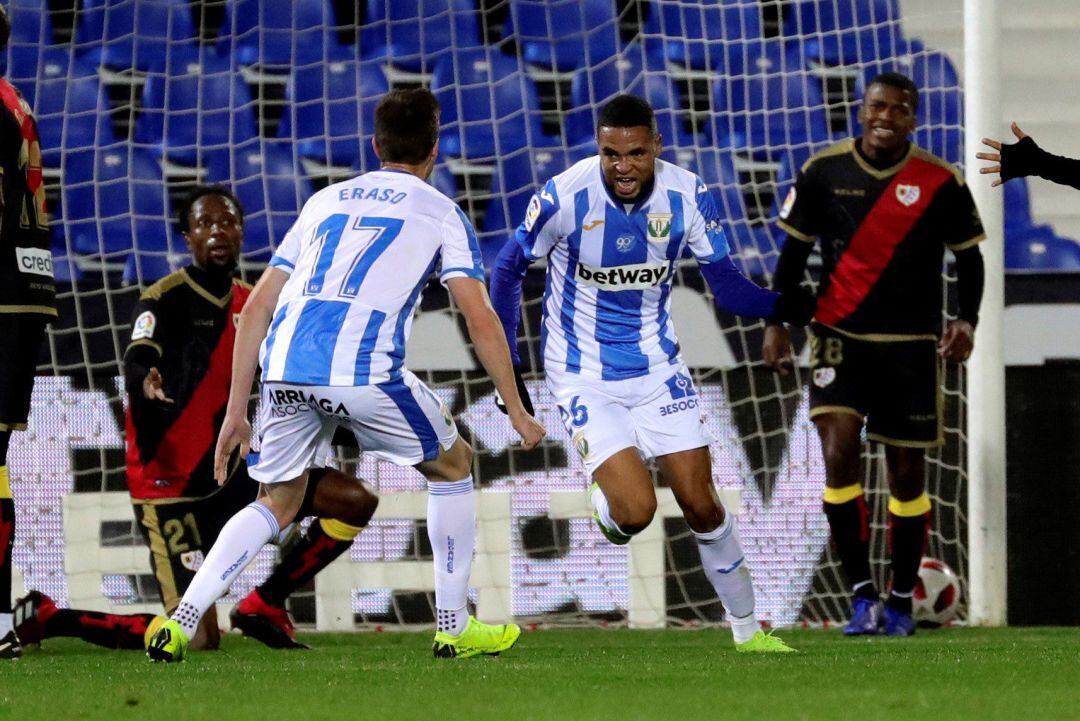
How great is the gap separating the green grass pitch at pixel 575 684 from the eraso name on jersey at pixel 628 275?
1.08 m

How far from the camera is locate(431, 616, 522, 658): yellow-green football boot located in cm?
430

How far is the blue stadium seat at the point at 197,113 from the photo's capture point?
313 inches

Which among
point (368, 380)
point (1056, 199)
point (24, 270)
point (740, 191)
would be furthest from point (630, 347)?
point (1056, 199)

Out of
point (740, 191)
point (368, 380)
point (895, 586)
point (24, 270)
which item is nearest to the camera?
point (368, 380)

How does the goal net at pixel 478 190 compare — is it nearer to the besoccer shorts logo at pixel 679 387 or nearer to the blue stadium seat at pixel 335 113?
the blue stadium seat at pixel 335 113

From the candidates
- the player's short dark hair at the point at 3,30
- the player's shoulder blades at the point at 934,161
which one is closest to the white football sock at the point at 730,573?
the player's shoulder blades at the point at 934,161

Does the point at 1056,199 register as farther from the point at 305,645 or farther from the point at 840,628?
the point at 305,645

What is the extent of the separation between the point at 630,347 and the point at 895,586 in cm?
155

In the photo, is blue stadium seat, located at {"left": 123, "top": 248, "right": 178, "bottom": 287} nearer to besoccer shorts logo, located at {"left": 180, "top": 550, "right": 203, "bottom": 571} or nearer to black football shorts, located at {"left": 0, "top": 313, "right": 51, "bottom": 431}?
besoccer shorts logo, located at {"left": 180, "top": 550, "right": 203, "bottom": 571}

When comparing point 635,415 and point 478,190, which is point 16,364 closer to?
point 635,415

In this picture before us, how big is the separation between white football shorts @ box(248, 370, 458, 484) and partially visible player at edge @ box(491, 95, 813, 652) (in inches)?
26.0

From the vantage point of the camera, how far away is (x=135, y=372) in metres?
5.39

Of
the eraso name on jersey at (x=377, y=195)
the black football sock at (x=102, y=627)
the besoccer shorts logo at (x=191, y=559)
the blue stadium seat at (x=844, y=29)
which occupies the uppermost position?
the blue stadium seat at (x=844, y=29)

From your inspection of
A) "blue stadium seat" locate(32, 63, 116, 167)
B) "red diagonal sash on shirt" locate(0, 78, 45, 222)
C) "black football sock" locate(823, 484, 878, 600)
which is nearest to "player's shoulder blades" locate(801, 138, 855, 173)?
"black football sock" locate(823, 484, 878, 600)
